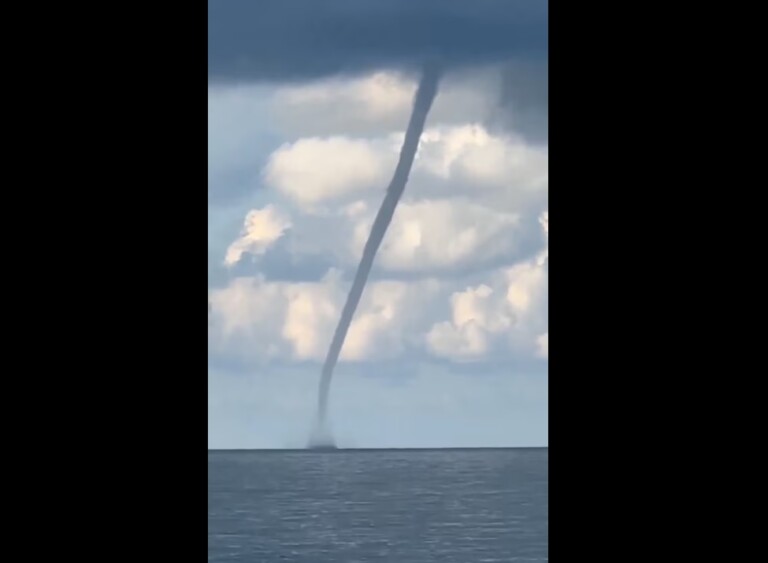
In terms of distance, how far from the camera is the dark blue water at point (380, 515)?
131ft

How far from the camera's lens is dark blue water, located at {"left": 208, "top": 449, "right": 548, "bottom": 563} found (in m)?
40.1

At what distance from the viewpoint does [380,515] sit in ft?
181
